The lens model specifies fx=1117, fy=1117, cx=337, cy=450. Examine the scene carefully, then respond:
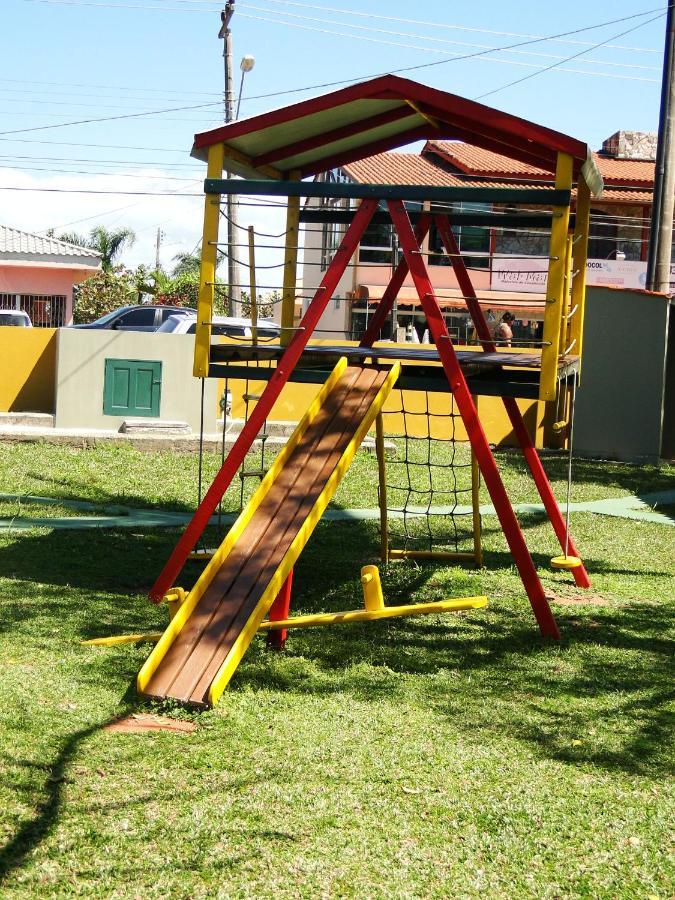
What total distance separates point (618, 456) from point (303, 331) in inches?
478

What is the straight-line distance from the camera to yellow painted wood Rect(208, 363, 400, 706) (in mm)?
5742

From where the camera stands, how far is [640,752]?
5367 millimetres

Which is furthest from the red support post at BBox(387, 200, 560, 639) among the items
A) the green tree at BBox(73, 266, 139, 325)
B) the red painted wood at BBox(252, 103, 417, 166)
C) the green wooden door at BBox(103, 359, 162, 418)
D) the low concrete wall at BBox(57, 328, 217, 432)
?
the green tree at BBox(73, 266, 139, 325)

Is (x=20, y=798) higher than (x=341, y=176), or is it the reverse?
(x=341, y=176)

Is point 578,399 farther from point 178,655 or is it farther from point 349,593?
point 178,655

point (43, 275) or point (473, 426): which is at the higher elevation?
point (43, 275)

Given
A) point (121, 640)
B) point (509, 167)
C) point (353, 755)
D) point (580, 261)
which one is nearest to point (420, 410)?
point (580, 261)

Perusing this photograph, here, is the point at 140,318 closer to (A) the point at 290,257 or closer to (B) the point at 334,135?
(A) the point at 290,257

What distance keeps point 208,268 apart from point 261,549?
6.99ft

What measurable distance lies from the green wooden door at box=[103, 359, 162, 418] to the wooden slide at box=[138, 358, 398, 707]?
1082 centimetres

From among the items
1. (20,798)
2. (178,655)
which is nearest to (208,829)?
(20,798)

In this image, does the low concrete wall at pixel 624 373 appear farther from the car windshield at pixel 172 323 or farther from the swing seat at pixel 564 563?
the swing seat at pixel 564 563

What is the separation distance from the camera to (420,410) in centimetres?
1984

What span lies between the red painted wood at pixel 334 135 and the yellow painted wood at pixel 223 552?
2.00m
